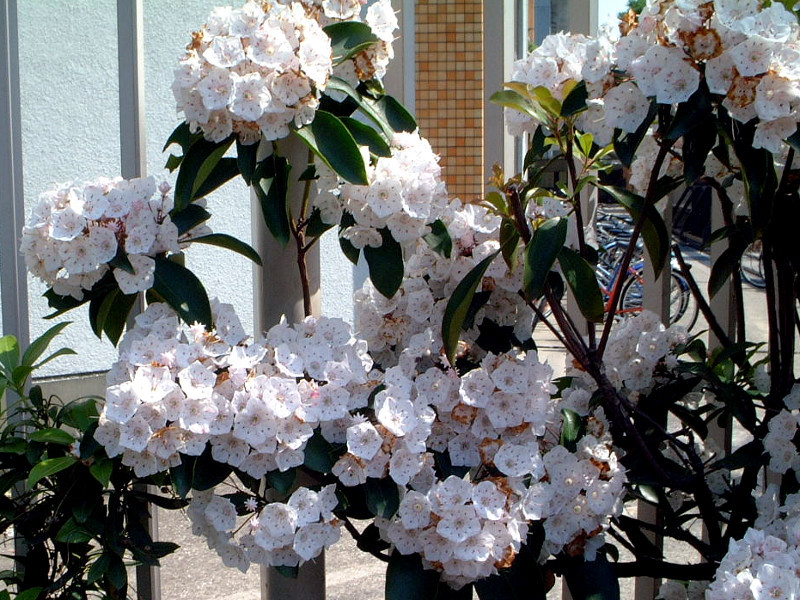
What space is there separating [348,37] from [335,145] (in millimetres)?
190

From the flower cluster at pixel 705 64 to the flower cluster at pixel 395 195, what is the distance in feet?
0.83

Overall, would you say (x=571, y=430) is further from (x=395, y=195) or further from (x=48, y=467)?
(x=48, y=467)

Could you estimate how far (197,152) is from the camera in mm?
1266

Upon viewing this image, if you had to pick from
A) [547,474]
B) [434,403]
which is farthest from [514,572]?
[434,403]

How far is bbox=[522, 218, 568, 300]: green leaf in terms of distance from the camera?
3.96 feet

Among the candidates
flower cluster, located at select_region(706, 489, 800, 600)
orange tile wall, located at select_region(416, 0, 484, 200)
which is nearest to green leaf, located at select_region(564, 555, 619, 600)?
flower cluster, located at select_region(706, 489, 800, 600)

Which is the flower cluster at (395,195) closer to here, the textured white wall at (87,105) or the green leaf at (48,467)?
the green leaf at (48,467)

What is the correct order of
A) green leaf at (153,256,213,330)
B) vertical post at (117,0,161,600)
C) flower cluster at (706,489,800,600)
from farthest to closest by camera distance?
1. vertical post at (117,0,161,600)
2. green leaf at (153,256,213,330)
3. flower cluster at (706,489,800,600)

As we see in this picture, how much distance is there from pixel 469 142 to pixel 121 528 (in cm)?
260

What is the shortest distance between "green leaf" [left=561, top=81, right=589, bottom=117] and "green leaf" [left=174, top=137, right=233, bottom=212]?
477 mm

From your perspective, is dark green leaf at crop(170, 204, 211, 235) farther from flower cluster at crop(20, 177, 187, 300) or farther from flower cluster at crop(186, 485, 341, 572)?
flower cluster at crop(186, 485, 341, 572)

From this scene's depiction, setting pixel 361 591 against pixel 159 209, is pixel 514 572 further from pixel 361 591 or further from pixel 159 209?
pixel 361 591

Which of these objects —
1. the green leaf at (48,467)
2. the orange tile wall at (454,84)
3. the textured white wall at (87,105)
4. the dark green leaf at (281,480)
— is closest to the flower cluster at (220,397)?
the dark green leaf at (281,480)

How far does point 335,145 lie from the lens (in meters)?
1.22
